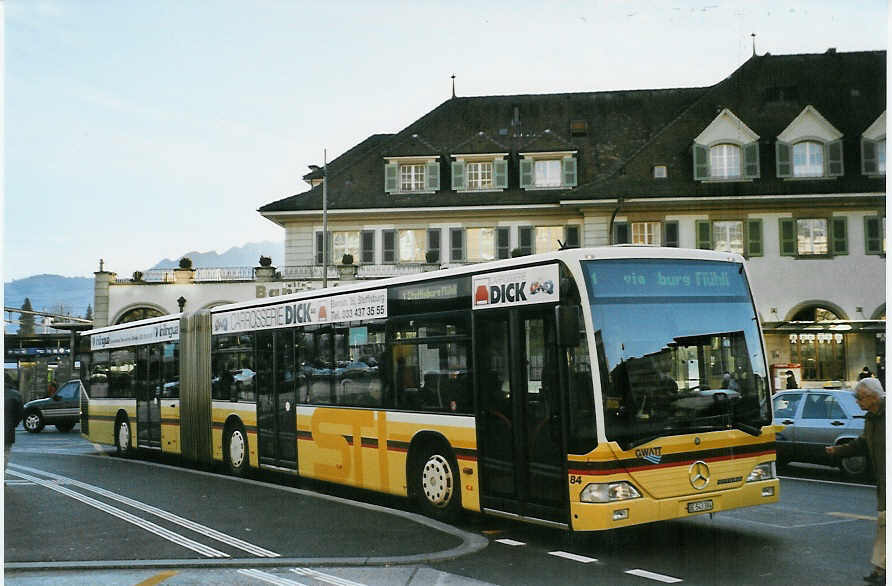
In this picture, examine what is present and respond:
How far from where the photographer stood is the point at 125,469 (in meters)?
18.4

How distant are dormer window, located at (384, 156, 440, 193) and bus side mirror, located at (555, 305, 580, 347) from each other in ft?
122

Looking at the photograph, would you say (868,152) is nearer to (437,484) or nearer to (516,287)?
(437,484)

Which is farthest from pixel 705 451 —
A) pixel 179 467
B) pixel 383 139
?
pixel 383 139

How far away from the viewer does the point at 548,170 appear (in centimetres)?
4506

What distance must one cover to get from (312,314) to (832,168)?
3011 cm

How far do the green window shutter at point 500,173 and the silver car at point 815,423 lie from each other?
29.3 metres

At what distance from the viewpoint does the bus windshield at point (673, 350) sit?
8.91 metres

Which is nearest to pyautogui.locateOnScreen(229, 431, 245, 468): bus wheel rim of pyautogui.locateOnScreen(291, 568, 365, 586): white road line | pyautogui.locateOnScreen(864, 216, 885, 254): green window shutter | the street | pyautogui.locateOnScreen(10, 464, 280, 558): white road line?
the street

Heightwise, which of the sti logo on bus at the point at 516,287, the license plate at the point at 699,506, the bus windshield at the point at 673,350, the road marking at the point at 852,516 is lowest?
the road marking at the point at 852,516

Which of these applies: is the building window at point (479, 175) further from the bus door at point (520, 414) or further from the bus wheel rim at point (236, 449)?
the bus door at point (520, 414)

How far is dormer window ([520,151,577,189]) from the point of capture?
44844mm

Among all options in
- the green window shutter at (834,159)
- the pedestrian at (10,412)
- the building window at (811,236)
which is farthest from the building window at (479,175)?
the pedestrian at (10,412)

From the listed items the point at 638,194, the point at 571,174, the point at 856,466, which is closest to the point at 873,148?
the point at 638,194

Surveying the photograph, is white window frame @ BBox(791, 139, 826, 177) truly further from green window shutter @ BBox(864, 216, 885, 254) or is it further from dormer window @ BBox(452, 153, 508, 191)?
dormer window @ BBox(452, 153, 508, 191)
